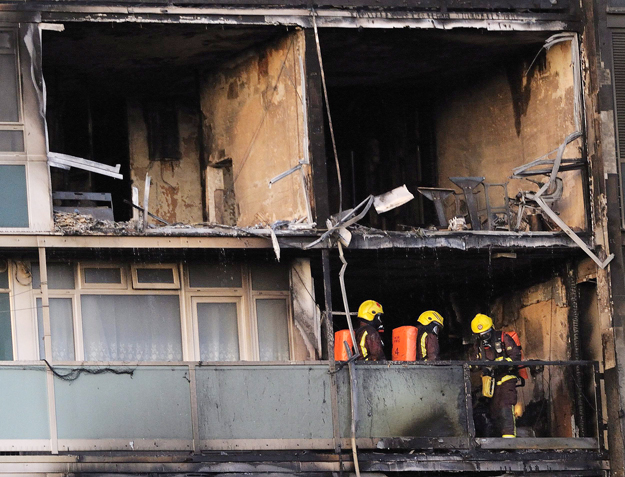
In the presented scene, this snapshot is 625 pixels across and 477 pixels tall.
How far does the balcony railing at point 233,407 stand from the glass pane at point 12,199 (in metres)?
2.03

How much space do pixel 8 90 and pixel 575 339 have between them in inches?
357

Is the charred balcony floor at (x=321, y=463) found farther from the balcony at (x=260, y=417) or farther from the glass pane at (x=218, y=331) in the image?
the glass pane at (x=218, y=331)

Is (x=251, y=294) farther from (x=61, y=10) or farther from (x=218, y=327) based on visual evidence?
(x=61, y=10)

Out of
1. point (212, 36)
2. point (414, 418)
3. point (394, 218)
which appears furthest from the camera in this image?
point (394, 218)

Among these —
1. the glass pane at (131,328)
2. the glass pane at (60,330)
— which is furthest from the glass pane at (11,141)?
the glass pane at (131,328)

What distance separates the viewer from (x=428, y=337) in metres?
20.6

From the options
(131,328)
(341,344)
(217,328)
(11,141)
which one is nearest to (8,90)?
(11,141)

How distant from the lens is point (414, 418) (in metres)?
19.8

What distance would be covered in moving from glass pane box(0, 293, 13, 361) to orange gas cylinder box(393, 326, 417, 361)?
18.1 ft

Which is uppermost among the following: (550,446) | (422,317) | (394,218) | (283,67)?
(283,67)

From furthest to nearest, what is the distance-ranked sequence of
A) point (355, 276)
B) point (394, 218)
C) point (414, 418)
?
1. point (394, 218)
2. point (355, 276)
3. point (414, 418)

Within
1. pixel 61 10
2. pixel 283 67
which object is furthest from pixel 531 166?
pixel 61 10

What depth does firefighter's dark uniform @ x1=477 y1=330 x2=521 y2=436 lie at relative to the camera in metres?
20.4

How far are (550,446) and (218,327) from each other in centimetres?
508
